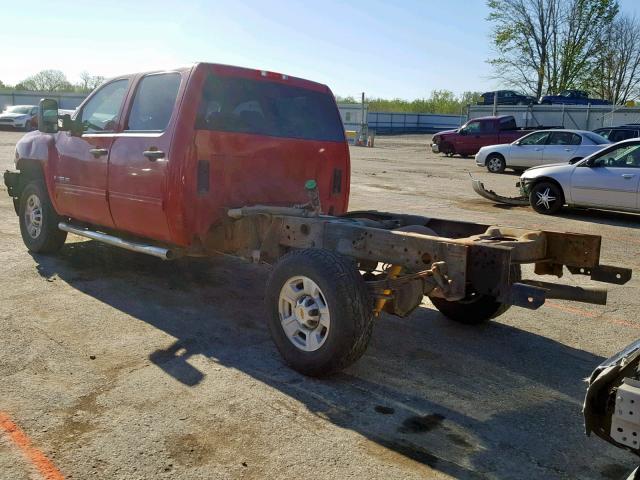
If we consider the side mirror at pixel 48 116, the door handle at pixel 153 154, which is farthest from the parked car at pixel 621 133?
the door handle at pixel 153 154

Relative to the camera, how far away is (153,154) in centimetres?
516

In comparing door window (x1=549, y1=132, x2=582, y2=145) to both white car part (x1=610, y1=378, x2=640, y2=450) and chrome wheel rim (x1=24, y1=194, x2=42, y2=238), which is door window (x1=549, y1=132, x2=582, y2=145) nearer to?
chrome wheel rim (x1=24, y1=194, x2=42, y2=238)

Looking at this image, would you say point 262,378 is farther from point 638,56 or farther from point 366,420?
point 638,56

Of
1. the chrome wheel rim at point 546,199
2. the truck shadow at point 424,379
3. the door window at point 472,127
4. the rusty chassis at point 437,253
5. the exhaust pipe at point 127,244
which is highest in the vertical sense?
the door window at point 472,127

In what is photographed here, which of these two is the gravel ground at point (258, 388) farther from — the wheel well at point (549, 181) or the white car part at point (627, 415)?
the wheel well at point (549, 181)

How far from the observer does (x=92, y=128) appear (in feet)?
20.6

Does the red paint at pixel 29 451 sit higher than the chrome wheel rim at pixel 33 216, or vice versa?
the chrome wheel rim at pixel 33 216

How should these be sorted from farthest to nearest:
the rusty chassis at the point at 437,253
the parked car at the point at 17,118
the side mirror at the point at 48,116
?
1. the parked car at the point at 17,118
2. the side mirror at the point at 48,116
3. the rusty chassis at the point at 437,253

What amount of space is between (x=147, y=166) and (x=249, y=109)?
3.28ft

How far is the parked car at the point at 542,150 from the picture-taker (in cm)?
1852

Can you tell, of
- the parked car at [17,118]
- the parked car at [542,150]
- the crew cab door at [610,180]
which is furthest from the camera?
the parked car at [17,118]

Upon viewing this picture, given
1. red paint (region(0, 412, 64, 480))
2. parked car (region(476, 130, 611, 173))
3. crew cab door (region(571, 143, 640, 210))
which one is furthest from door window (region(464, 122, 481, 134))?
red paint (region(0, 412, 64, 480))

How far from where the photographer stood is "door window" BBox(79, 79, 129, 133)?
6.01m

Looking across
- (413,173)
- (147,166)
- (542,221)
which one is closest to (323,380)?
(147,166)
